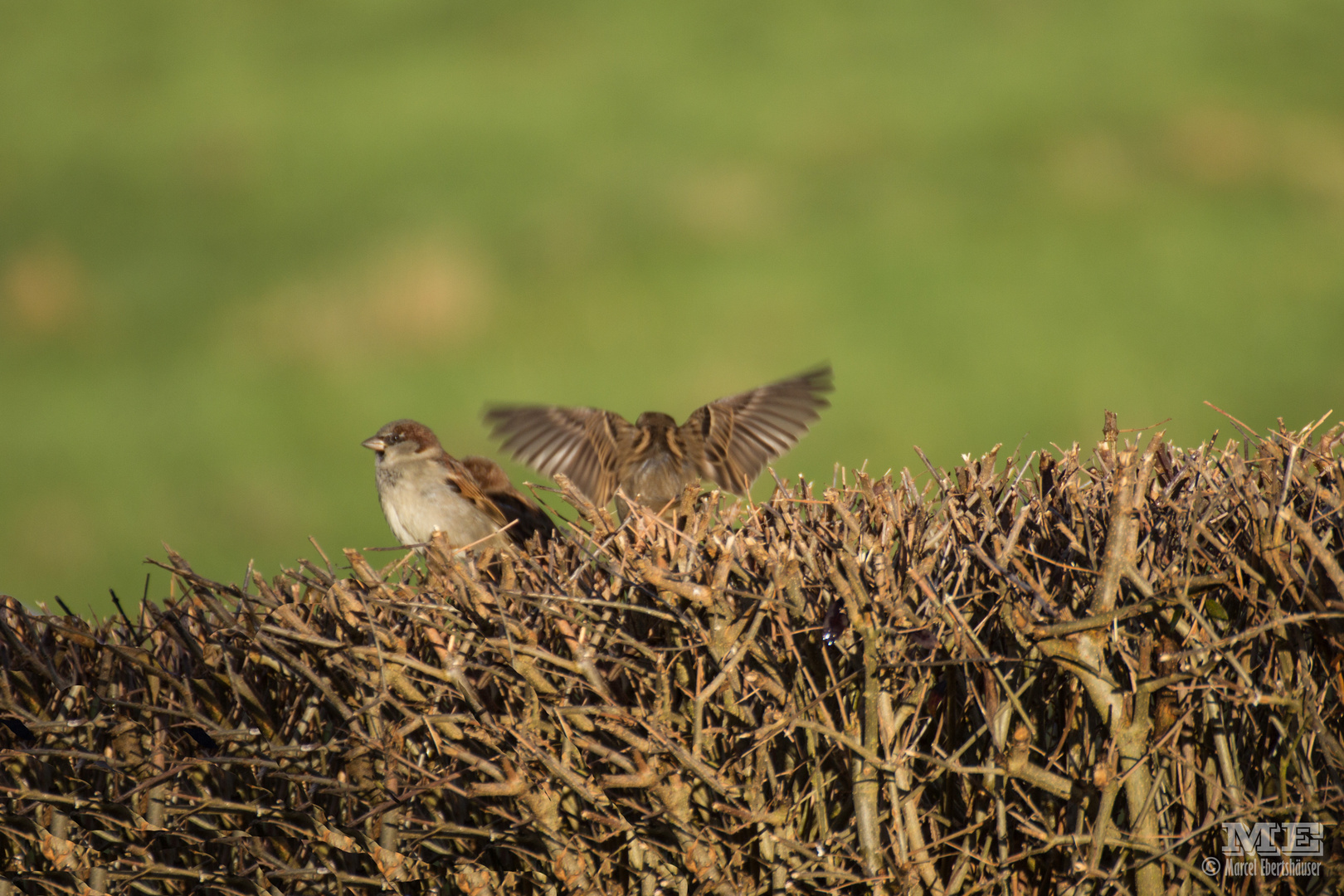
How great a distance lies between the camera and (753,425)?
199 inches

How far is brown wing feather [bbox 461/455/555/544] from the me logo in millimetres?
2871

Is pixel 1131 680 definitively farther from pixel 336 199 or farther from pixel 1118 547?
pixel 336 199

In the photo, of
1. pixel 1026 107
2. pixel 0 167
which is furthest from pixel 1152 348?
pixel 0 167

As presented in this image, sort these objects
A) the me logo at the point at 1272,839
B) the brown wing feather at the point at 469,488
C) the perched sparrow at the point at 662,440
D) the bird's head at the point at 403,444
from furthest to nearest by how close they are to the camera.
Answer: the bird's head at the point at 403,444 → the brown wing feather at the point at 469,488 → the perched sparrow at the point at 662,440 → the me logo at the point at 1272,839

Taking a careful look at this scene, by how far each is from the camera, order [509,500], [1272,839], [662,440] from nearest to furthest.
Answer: [1272,839], [662,440], [509,500]

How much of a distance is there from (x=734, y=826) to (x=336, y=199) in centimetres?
1629

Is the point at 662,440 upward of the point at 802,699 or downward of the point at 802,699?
upward

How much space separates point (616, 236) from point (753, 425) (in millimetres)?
12044

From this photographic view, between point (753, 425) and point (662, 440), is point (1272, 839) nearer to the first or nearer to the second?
point (662, 440)

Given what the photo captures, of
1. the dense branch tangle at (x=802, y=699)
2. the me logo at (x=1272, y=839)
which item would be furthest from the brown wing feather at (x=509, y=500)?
the me logo at (x=1272, y=839)

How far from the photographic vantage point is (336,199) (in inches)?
687

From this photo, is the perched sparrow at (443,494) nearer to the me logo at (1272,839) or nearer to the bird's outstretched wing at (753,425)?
the bird's outstretched wing at (753,425)

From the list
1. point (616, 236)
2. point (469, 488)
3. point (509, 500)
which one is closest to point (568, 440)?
point (509, 500)

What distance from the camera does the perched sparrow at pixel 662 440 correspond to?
4.73 meters
